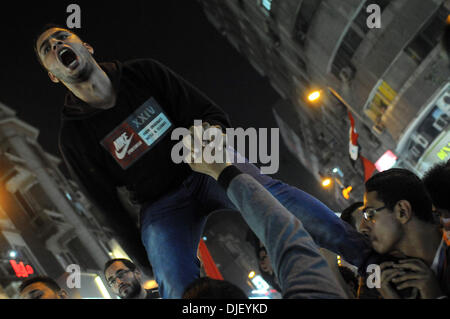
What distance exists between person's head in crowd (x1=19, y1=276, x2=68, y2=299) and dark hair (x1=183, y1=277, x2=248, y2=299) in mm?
3864

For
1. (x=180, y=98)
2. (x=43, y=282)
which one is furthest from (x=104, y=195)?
(x=43, y=282)

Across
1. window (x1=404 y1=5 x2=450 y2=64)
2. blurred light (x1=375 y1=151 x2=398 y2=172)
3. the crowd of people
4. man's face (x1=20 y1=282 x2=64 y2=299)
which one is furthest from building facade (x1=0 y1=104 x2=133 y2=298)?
the crowd of people

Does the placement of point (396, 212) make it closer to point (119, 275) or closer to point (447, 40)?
point (447, 40)

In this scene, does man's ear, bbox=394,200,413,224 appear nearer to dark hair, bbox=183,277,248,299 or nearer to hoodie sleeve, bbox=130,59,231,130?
dark hair, bbox=183,277,248,299

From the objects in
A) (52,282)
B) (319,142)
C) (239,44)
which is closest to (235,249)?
(319,142)

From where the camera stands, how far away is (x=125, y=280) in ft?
20.4

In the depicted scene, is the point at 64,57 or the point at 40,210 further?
the point at 40,210

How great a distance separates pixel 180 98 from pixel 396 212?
2.22 metres

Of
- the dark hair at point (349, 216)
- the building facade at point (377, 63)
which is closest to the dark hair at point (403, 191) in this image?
the dark hair at point (349, 216)

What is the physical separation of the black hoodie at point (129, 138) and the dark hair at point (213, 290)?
1.57 metres

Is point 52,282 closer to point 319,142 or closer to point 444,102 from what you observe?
point 444,102
